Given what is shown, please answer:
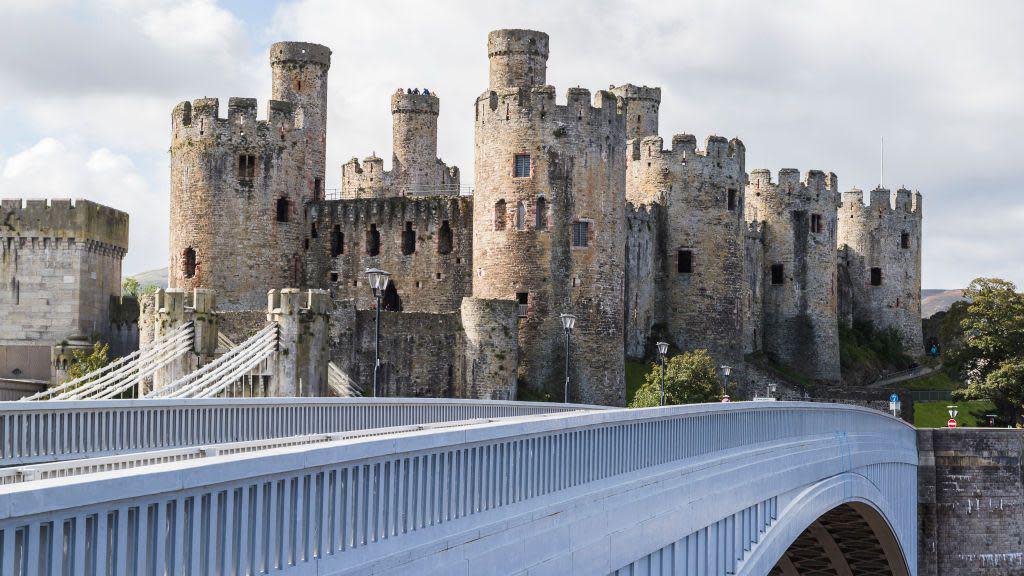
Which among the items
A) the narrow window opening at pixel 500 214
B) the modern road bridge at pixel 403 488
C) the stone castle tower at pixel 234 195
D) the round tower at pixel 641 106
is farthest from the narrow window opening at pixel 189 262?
the modern road bridge at pixel 403 488

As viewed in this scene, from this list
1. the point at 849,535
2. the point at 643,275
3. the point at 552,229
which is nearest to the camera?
the point at 849,535

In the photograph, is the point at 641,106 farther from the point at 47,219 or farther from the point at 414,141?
the point at 47,219

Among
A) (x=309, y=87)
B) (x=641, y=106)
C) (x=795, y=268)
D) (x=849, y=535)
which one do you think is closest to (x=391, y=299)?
(x=309, y=87)

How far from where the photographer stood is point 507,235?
50031mm

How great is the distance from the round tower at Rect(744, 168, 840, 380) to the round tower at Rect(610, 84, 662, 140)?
6.41 metres

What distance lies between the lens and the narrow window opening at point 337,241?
187 ft

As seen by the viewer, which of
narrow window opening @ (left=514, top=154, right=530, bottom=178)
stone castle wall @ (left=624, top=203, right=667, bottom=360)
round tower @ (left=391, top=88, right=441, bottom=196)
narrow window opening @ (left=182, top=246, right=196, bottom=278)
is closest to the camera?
narrow window opening @ (left=514, top=154, right=530, bottom=178)

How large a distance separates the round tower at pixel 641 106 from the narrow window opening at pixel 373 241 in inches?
691

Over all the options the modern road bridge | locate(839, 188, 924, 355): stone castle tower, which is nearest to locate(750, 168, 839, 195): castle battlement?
locate(839, 188, 924, 355): stone castle tower

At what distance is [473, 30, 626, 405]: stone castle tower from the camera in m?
49.5

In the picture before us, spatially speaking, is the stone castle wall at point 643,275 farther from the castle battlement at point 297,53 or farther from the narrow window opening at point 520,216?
the castle battlement at point 297,53

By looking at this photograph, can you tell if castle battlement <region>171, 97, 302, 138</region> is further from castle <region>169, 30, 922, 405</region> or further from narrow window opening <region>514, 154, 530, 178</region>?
narrow window opening <region>514, 154, 530, 178</region>

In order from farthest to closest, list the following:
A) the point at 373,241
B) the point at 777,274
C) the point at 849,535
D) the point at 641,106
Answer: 1. the point at 777,274
2. the point at 641,106
3. the point at 373,241
4. the point at 849,535

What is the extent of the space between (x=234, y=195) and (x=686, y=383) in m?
18.3
